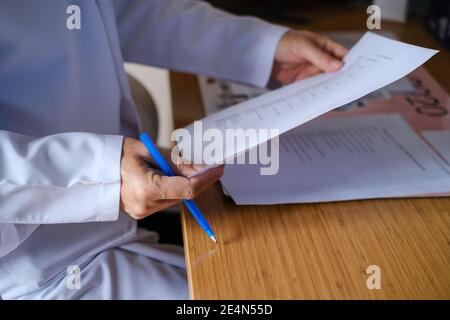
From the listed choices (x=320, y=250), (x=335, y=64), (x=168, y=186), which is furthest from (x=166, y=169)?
(x=335, y=64)

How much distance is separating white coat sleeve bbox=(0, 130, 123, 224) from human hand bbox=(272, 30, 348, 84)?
35 cm

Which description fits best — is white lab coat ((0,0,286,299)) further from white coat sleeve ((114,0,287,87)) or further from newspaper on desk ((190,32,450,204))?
newspaper on desk ((190,32,450,204))

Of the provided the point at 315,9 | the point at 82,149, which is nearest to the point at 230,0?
the point at 315,9

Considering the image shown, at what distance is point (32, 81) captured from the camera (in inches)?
25.3

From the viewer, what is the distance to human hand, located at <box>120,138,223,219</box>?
530 millimetres

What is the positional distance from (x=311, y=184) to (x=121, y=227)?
285 mm

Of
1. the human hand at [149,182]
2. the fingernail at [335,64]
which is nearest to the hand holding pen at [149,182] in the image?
the human hand at [149,182]

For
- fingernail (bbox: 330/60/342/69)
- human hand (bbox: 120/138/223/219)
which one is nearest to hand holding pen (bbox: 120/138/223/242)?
human hand (bbox: 120/138/223/219)

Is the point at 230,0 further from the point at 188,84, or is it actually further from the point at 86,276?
the point at 86,276

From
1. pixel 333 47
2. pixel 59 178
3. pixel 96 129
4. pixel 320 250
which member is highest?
pixel 333 47

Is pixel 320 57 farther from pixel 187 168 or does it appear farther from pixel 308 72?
pixel 187 168

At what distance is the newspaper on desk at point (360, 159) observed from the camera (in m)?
0.61

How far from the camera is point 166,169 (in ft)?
1.78

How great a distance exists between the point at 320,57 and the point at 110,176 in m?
0.38
